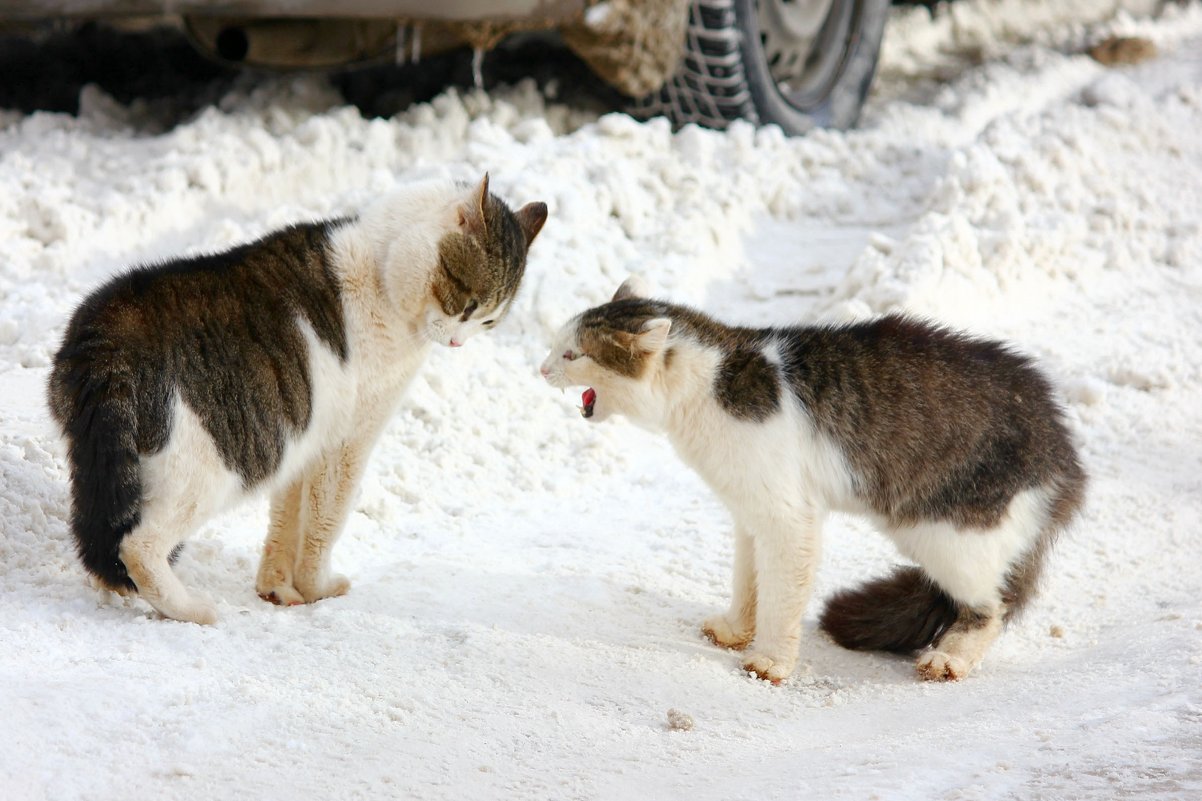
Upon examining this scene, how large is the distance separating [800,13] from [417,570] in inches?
202

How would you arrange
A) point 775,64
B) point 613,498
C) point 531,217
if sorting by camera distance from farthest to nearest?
point 775,64, point 613,498, point 531,217

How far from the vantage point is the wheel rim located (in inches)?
313

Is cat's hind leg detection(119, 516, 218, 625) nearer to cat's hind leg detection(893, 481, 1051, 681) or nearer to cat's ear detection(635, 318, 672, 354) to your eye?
cat's ear detection(635, 318, 672, 354)

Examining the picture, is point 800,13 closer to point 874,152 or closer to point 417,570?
point 874,152

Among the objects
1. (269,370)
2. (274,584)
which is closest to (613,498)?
(274,584)

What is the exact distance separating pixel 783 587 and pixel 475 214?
156 cm

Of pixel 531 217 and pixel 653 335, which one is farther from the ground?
pixel 531 217

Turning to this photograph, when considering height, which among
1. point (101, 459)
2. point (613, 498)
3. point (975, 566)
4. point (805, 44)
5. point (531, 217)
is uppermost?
point (805, 44)

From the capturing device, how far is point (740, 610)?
163 inches

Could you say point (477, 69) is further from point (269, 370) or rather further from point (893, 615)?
point (893, 615)

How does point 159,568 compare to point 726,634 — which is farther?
point 726,634

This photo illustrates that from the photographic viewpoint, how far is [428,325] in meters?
4.11

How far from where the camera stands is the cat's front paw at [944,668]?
154 inches

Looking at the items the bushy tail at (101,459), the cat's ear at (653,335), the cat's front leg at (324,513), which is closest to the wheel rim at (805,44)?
the cat's ear at (653,335)
